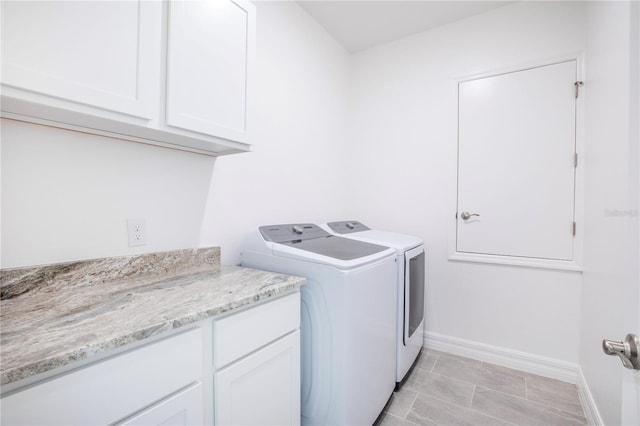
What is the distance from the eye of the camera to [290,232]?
177cm

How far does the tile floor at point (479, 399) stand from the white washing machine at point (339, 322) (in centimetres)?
24

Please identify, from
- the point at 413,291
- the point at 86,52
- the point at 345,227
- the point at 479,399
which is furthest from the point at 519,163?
the point at 86,52

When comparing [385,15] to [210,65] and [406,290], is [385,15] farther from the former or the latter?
[406,290]

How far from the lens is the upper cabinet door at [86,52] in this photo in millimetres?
764

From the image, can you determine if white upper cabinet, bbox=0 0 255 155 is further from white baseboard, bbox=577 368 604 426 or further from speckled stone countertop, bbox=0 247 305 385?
white baseboard, bbox=577 368 604 426

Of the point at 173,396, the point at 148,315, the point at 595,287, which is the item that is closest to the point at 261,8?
the point at 148,315

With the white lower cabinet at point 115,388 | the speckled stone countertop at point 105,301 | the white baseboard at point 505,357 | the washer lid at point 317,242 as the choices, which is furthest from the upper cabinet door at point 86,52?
the white baseboard at point 505,357

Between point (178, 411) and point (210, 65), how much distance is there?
1.25 meters

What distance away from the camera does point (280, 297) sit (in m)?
1.19

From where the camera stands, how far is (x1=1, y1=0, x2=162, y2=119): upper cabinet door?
764mm

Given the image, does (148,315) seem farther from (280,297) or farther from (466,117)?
(466,117)

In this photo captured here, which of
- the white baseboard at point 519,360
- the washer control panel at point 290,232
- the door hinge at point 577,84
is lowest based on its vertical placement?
the white baseboard at point 519,360

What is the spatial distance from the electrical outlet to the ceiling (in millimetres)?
1934

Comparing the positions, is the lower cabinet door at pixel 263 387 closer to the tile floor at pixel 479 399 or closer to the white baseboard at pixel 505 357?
the tile floor at pixel 479 399
